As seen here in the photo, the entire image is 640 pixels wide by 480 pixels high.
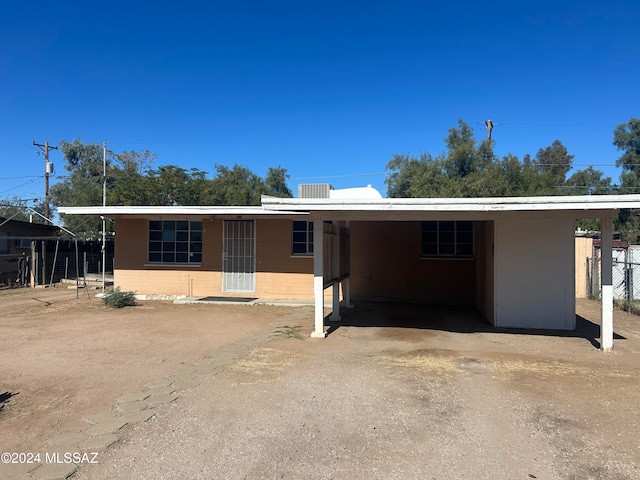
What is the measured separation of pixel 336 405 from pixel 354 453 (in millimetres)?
1112

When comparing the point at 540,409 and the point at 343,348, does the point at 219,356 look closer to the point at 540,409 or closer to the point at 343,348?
the point at 343,348

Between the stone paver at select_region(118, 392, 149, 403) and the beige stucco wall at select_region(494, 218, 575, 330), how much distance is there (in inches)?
273

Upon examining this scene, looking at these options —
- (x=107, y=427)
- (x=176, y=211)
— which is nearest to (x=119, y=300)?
(x=176, y=211)

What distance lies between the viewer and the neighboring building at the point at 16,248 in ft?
60.0

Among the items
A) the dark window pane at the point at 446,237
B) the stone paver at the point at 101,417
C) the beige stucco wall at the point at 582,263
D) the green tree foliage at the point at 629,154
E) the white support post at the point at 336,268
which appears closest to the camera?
the stone paver at the point at 101,417

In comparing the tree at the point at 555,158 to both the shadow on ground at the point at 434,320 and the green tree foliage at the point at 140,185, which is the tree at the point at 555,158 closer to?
the green tree foliage at the point at 140,185

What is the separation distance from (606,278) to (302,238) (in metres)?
7.63

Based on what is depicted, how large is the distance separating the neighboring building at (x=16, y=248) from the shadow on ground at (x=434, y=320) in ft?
43.9

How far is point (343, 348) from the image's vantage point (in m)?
7.43

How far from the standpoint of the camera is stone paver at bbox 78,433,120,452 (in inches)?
146

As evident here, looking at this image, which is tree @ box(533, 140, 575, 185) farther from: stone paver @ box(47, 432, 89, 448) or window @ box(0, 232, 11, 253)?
stone paver @ box(47, 432, 89, 448)

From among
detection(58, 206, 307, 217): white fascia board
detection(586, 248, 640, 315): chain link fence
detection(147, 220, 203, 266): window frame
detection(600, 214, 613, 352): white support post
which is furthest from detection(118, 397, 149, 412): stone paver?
detection(586, 248, 640, 315): chain link fence

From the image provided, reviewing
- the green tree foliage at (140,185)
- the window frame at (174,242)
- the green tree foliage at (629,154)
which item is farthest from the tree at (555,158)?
the window frame at (174,242)

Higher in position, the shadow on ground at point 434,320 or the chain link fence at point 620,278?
the chain link fence at point 620,278
